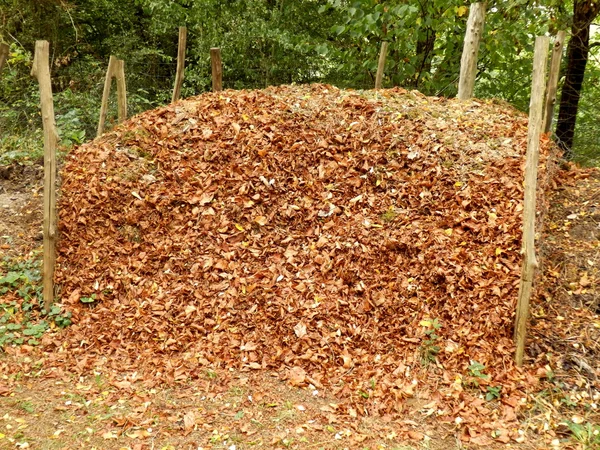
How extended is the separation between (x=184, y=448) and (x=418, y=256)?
216cm

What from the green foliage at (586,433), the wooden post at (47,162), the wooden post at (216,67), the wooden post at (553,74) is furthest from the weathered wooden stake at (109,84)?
the green foliage at (586,433)

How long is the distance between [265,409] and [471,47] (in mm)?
4292

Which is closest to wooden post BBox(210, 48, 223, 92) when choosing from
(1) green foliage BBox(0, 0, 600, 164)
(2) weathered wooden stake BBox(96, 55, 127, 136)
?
(2) weathered wooden stake BBox(96, 55, 127, 136)

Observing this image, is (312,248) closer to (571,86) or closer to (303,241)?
(303,241)

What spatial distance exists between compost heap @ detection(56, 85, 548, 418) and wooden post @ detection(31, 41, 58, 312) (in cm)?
16

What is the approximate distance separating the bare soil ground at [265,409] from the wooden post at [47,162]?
50 cm

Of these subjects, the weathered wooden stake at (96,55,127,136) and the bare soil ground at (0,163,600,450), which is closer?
the bare soil ground at (0,163,600,450)

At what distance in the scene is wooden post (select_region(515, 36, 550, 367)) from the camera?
3.13 m

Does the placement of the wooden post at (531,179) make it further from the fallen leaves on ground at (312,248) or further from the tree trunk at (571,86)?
the tree trunk at (571,86)

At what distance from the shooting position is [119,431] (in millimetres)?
3002

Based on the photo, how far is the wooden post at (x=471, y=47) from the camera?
5234mm

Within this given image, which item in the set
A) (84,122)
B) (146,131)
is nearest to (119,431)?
(146,131)

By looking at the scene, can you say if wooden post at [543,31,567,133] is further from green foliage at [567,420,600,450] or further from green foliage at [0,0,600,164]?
green foliage at [567,420,600,450]

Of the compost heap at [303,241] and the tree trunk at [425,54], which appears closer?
the compost heap at [303,241]
